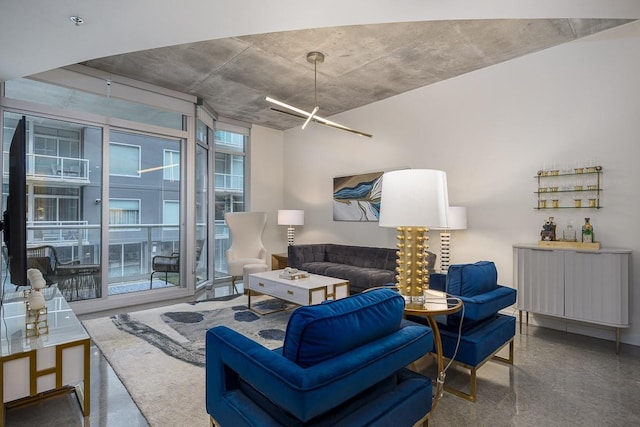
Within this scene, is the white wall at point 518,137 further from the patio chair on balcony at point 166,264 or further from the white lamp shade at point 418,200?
the patio chair on balcony at point 166,264

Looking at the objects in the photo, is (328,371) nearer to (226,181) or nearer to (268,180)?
(226,181)

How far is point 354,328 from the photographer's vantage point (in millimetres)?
1315

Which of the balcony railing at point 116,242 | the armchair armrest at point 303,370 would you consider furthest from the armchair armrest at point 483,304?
the balcony railing at point 116,242

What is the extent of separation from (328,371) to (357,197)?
4532 mm

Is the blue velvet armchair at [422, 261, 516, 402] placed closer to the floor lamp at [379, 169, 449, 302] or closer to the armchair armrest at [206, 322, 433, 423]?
the floor lamp at [379, 169, 449, 302]

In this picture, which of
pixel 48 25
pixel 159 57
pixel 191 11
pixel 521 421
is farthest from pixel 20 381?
pixel 159 57

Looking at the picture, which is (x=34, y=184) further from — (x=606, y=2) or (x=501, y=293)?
(x=606, y=2)

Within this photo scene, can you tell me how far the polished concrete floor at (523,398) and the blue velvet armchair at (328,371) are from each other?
72cm

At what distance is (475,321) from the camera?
231cm

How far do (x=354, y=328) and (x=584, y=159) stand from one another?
139 inches

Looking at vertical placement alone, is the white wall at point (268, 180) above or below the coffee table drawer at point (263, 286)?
above

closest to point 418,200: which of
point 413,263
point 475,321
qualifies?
point 413,263

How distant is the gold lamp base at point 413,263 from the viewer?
86.0 inches

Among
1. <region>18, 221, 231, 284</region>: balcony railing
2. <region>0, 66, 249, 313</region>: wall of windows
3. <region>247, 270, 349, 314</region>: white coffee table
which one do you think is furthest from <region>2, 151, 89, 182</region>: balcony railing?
<region>247, 270, 349, 314</region>: white coffee table
